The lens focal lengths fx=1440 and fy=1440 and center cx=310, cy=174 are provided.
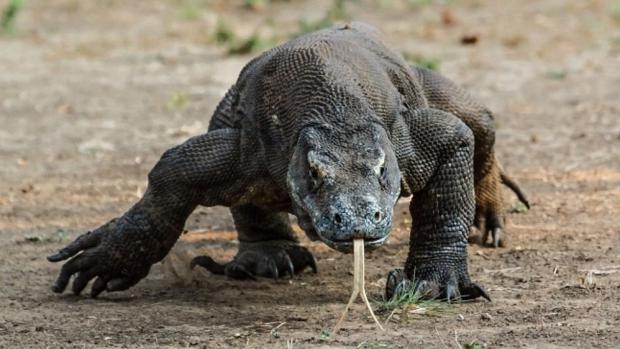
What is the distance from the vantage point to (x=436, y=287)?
6.03 m

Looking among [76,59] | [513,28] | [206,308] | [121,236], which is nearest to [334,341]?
[206,308]

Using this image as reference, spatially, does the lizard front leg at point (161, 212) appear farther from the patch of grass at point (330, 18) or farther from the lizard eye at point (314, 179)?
the patch of grass at point (330, 18)

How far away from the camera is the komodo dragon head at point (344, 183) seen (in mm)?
5039

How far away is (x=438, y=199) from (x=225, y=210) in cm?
249

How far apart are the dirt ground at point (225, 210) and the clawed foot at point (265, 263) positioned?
2.9 inches

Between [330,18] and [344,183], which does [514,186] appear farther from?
[330,18]

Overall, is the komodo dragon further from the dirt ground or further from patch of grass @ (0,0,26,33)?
patch of grass @ (0,0,26,33)

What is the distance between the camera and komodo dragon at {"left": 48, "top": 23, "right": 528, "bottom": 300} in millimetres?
5629

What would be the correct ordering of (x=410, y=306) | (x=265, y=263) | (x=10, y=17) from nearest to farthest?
(x=410, y=306) < (x=265, y=263) < (x=10, y=17)

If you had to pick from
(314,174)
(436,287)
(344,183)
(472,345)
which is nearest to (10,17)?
(436,287)

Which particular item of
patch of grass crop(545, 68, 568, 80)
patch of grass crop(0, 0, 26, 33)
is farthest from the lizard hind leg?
patch of grass crop(0, 0, 26, 33)

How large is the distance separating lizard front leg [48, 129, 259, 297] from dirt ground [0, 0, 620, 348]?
5.3 inches

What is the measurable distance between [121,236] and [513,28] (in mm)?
8931

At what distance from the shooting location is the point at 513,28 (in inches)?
573
